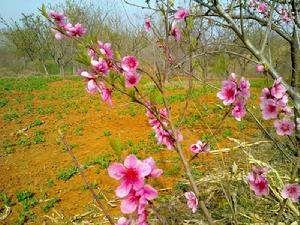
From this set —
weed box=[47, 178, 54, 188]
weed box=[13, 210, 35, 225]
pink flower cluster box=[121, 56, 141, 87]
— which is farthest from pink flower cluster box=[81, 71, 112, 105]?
weed box=[47, 178, 54, 188]

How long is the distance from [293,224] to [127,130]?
17.6 ft

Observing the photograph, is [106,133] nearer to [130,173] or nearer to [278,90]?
[278,90]

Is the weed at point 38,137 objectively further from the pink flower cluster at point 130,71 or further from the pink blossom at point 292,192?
the pink blossom at point 292,192

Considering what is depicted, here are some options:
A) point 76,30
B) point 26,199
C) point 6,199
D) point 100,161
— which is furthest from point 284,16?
point 6,199

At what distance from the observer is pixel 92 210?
4.13 m

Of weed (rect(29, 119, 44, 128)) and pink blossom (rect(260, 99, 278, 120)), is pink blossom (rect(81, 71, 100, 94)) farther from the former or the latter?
weed (rect(29, 119, 44, 128))

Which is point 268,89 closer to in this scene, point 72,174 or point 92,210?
point 92,210

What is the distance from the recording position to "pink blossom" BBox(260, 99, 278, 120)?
138 cm

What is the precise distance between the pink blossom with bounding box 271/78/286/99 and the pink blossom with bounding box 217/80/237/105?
167mm

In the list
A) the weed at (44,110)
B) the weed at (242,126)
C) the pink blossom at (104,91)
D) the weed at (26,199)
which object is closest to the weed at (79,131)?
the weed at (26,199)

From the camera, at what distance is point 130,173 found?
2.97 ft

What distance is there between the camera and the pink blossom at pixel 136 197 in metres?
0.89

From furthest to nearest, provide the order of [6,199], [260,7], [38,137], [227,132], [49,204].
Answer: [38,137]
[227,132]
[6,199]
[49,204]
[260,7]

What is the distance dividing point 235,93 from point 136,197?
70 centimetres
